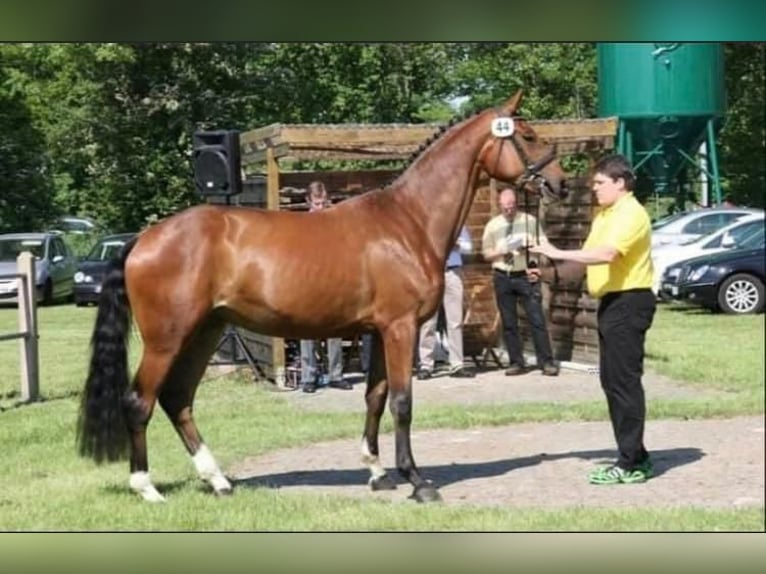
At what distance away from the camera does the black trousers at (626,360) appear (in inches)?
261

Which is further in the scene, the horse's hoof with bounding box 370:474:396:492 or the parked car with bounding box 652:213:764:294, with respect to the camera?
the horse's hoof with bounding box 370:474:396:492

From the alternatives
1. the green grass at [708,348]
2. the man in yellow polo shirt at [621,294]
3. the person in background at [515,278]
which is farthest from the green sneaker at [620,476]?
the person in background at [515,278]

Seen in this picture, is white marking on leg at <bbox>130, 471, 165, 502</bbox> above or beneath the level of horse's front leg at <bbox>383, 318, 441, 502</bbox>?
beneath

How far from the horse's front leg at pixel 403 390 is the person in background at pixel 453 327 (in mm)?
3595

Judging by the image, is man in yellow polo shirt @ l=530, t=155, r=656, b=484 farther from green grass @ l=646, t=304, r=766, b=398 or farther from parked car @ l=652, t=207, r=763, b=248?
green grass @ l=646, t=304, r=766, b=398

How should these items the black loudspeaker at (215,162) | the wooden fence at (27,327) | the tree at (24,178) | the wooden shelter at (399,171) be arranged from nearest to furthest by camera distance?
1. the tree at (24,178)
2. the wooden fence at (27,327)
3. the black loudspeaker at (215,162)
4. the wooden shelter at (399,171)

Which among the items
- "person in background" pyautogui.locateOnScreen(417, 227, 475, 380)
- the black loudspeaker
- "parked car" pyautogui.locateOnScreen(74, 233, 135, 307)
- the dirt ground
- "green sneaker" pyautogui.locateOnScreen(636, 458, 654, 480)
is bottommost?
the dirt ground

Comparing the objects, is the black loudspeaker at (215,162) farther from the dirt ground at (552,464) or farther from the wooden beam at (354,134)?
the dirt ground at (552,464)

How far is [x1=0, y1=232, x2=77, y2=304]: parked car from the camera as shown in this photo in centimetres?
744

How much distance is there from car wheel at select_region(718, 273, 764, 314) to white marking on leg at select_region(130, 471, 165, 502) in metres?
2.93

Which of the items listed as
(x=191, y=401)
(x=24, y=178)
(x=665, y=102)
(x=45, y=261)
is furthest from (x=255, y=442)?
(x=665, y=102)

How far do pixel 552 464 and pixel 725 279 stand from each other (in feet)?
4.62

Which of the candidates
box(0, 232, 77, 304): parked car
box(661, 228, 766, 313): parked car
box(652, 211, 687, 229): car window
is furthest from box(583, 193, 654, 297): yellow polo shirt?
box(0, 232, 77, 304): parked car

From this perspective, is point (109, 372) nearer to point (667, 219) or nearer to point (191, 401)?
point (191, 401)
